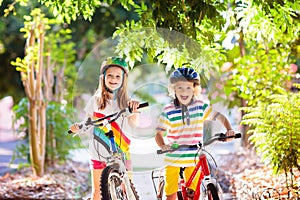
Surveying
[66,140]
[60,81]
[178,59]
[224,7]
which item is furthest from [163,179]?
[60,81]

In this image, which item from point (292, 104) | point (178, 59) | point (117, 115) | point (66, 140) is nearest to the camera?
point (117, 115)

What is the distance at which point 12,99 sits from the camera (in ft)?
29.8

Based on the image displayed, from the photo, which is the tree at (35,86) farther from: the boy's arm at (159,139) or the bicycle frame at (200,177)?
the bicycle frame at (200,177)

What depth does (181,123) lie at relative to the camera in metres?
3.28

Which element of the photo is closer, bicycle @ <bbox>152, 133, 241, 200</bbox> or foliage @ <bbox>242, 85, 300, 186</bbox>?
bicycle @ <bbox>152, 133, 241, 200</bbox>

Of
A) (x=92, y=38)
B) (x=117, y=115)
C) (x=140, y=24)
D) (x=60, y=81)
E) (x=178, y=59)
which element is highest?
(x=92, y=38)

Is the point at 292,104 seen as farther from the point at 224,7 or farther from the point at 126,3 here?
the point at 126,3

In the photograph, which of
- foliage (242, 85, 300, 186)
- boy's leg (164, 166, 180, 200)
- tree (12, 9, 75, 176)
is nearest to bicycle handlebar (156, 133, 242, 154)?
boy's leg (164, 166, 180, 200)

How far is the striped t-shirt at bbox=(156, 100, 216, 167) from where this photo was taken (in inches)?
129

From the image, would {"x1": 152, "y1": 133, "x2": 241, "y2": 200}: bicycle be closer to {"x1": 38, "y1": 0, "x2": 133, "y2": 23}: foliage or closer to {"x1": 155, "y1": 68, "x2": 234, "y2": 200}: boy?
{"x1": 155, "y1": 68, "x2": 234, "y2": 200}: boy

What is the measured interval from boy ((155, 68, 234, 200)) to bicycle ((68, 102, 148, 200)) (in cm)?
17

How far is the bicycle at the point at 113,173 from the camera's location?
3281 millimetres

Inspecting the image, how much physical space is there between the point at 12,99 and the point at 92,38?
1554mm

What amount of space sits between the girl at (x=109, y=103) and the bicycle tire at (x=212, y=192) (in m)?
0.50
